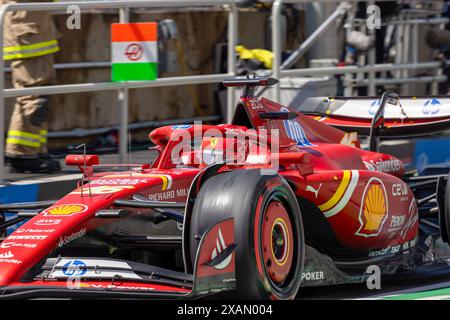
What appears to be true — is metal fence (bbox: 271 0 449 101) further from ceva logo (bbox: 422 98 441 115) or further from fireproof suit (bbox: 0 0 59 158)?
fireproof suit (bbox: 0 0 59 158)

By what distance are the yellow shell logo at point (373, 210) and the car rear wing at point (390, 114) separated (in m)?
1.60

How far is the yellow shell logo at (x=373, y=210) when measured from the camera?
23.3ft

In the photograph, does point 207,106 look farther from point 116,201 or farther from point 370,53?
point 116,201

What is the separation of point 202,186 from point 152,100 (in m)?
6.24

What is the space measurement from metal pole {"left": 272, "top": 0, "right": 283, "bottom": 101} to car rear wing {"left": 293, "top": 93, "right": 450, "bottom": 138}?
1467 millimetres

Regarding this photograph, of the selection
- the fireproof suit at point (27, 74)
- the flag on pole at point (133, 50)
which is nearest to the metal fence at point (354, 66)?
the flag on pole at point (133, 50)

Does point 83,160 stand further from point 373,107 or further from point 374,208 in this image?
point 373,107

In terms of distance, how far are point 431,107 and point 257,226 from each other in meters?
3.39

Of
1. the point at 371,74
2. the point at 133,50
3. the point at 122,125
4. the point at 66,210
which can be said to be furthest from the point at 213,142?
the point at 371,74

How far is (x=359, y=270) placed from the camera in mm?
7031

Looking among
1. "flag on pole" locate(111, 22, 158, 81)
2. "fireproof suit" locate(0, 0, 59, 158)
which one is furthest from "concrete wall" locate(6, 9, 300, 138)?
"flag on pole" locate(111, 22, 158, 81)

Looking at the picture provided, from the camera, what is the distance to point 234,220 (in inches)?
230

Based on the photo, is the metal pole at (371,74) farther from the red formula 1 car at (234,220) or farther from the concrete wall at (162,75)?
the red formula 1 car at (234,220)
